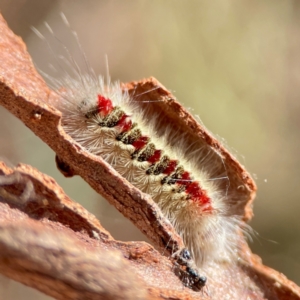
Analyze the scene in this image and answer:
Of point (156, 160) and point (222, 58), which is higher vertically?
point (222, 58)

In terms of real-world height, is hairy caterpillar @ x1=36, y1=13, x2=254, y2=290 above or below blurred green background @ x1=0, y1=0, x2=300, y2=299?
below

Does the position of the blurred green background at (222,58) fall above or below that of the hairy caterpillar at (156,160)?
above

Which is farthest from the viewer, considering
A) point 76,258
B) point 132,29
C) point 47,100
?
point 132,29

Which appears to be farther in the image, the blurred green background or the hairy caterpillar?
the blurred green background

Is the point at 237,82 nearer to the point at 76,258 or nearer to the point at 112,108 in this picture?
the point at 112,108

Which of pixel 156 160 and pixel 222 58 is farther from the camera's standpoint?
pixel 222 58

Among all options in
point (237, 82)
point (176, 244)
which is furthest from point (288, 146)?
point (176, 244)

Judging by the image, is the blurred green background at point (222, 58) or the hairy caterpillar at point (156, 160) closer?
the hairy caterpillar at point (156, 160)

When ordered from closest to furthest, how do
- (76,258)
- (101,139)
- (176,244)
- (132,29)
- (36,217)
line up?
1. (76,258)
2. (36,217)
3. (176,244)
4. (101,139)
5. (132,29)
